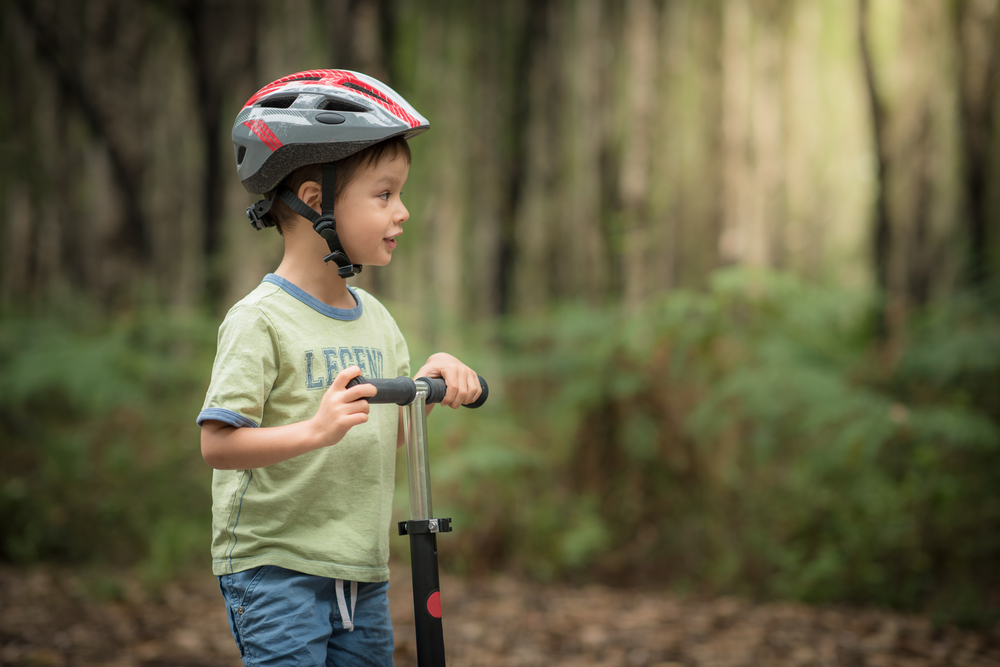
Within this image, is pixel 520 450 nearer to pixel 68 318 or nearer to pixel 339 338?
pixel 339 338

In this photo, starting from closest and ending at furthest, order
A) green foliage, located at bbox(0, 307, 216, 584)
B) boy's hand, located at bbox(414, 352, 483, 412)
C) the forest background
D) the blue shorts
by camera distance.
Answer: the blue shorts, boy's hand, located at bbox(414, 352, 483, 412), the forest background, green foliage, located at bbox(0, 307, 216, 584)

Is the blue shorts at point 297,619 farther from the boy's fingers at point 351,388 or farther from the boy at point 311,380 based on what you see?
the boy's fingers at point 351,388

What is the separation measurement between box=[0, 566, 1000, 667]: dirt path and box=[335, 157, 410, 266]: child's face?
284 centimetres

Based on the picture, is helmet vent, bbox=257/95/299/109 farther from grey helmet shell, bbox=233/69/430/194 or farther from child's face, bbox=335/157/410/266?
child's face, bbox=335/157/410/266

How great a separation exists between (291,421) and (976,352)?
14.6 ft

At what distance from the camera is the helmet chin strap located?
5.68ft

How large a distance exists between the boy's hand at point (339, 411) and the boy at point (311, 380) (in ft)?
0.50

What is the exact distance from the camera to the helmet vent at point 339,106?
180 cm

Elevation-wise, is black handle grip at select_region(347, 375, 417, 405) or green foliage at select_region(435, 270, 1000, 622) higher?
black handle grip at select_region(347, 375, 417, 405)

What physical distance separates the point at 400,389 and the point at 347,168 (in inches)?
22.3

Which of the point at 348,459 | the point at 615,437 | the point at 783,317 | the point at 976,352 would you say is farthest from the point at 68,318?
the point at 976,352

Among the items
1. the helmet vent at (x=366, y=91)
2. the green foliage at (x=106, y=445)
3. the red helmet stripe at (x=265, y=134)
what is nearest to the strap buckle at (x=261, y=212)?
the red helmet stripe at (x=265, y=134)

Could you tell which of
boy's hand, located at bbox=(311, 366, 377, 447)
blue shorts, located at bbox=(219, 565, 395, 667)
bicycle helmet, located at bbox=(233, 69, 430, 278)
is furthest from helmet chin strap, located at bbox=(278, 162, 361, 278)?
blue shorts, located at bbox=(219, 565, 395, 667)

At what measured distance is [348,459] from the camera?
1.77m
